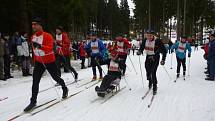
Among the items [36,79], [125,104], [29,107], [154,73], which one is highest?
[36,79]

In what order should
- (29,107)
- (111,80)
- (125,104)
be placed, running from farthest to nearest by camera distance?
(111,80) < (125,104) < (29,107)

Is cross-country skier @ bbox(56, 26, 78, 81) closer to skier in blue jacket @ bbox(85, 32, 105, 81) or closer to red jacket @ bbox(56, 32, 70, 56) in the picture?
red jacket @ bbox(56, 32, 70, 56)

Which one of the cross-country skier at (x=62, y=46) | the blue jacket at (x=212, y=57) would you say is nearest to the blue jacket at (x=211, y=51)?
the blue jacket at (x=212, y=57)

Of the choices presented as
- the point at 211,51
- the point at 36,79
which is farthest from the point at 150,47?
the point at 211,51

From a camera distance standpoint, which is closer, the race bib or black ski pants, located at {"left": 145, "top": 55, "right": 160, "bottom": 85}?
black ski pants, located at {"left": 145, "top": 55, "right": 160, "bottom": 85}

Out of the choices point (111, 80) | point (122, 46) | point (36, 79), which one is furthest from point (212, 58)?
point (36, 79)

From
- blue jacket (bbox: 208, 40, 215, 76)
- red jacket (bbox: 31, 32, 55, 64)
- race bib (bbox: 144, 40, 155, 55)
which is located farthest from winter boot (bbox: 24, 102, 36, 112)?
blue jacket (bbox: 208, 40, 215, 76)

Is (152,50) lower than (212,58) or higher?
higher

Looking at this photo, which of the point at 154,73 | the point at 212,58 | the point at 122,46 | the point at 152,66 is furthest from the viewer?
the point at 212,58

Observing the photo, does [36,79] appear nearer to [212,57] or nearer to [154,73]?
[154,73]

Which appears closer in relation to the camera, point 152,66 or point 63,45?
point 152,66

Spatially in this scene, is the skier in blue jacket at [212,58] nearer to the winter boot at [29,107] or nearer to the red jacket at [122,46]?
the red jacket at [122,46]

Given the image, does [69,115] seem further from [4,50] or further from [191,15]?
[191,15]

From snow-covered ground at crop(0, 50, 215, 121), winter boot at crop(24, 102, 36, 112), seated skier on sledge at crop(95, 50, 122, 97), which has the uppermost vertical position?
seated skier on sledge at crop(95, 50, 122, 97)
